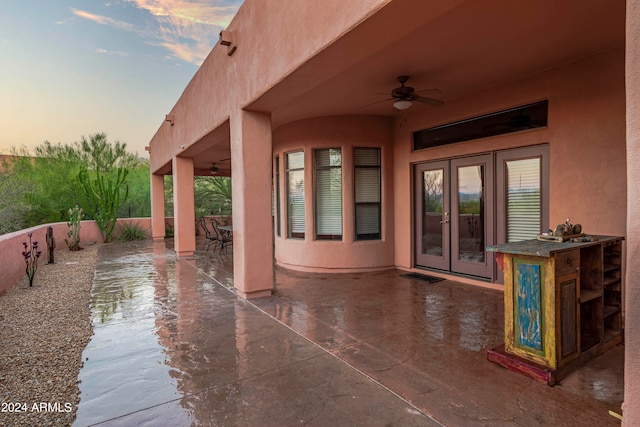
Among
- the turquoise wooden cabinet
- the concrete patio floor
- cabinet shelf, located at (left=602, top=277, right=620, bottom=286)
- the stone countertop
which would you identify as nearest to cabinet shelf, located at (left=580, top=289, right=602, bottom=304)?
Result: the turquoise wooden cabinet

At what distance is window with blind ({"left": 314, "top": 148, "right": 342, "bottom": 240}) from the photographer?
21.8 ft

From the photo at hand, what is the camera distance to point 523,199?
4801 mm

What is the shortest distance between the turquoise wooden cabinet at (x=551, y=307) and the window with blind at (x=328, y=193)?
403 centimetres

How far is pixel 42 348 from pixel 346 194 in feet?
15.9

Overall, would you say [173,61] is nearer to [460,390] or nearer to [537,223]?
[537,223]

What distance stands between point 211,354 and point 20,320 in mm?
2834

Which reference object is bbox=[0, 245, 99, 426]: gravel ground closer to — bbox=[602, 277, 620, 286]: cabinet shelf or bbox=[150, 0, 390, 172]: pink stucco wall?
bbox=[150, 0, 390, 172]: pink stucco wall

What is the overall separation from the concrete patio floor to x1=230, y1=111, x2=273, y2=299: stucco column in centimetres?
36

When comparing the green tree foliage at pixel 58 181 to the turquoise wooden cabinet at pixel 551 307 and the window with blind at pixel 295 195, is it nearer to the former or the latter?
the window with blind at pixel 295 195

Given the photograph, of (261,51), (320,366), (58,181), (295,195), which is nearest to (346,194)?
(295,195)

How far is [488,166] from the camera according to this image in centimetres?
518

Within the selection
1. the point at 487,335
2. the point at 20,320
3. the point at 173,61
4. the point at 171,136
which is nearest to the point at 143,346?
the point at 20,320

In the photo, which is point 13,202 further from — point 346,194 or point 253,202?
point 346,194

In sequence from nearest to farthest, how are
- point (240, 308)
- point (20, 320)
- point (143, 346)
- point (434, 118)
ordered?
1. point (143, 346)
2. point (20, 320)
3. point (240, 308)
4. point (434, 118)
